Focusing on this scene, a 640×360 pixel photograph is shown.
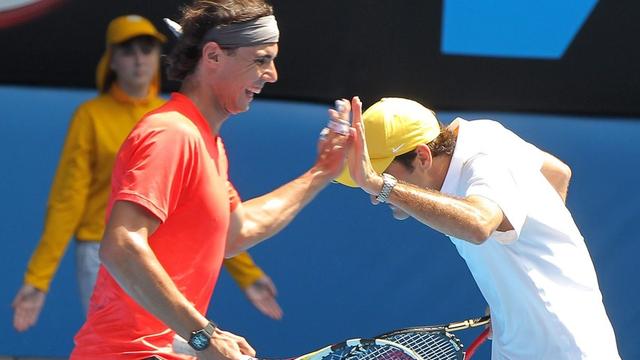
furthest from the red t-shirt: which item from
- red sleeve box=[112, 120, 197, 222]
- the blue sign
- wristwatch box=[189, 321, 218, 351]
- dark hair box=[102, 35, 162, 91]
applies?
the blue sign

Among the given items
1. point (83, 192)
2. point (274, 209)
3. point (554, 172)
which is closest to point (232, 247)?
point (274, 209)

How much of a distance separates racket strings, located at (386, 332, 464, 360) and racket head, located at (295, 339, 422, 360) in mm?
159

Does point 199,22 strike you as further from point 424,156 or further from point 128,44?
point 128,44

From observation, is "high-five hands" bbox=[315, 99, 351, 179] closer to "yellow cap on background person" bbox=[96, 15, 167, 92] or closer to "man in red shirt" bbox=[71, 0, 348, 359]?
"man in red shirt" bbox=[71, 0, 348, 359]

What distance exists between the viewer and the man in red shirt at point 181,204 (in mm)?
3105

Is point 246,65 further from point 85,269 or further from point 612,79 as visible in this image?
point 612,79

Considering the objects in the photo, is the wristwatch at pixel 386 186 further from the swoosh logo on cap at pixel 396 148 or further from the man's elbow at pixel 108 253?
the man's elbow at pixel 108 253

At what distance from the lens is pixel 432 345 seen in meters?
4.05

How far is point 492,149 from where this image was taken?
3.62 metres

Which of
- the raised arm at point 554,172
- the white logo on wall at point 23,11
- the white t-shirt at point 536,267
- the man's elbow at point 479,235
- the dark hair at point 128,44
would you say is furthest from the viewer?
the white logo on wall at point 23,11

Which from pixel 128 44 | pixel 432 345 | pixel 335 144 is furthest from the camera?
pixel 128 44

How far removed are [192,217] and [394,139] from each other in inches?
27.2

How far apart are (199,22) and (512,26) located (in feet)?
9.16

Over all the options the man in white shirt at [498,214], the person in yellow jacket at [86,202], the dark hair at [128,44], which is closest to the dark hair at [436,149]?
the man in white shirt at [498,214]
